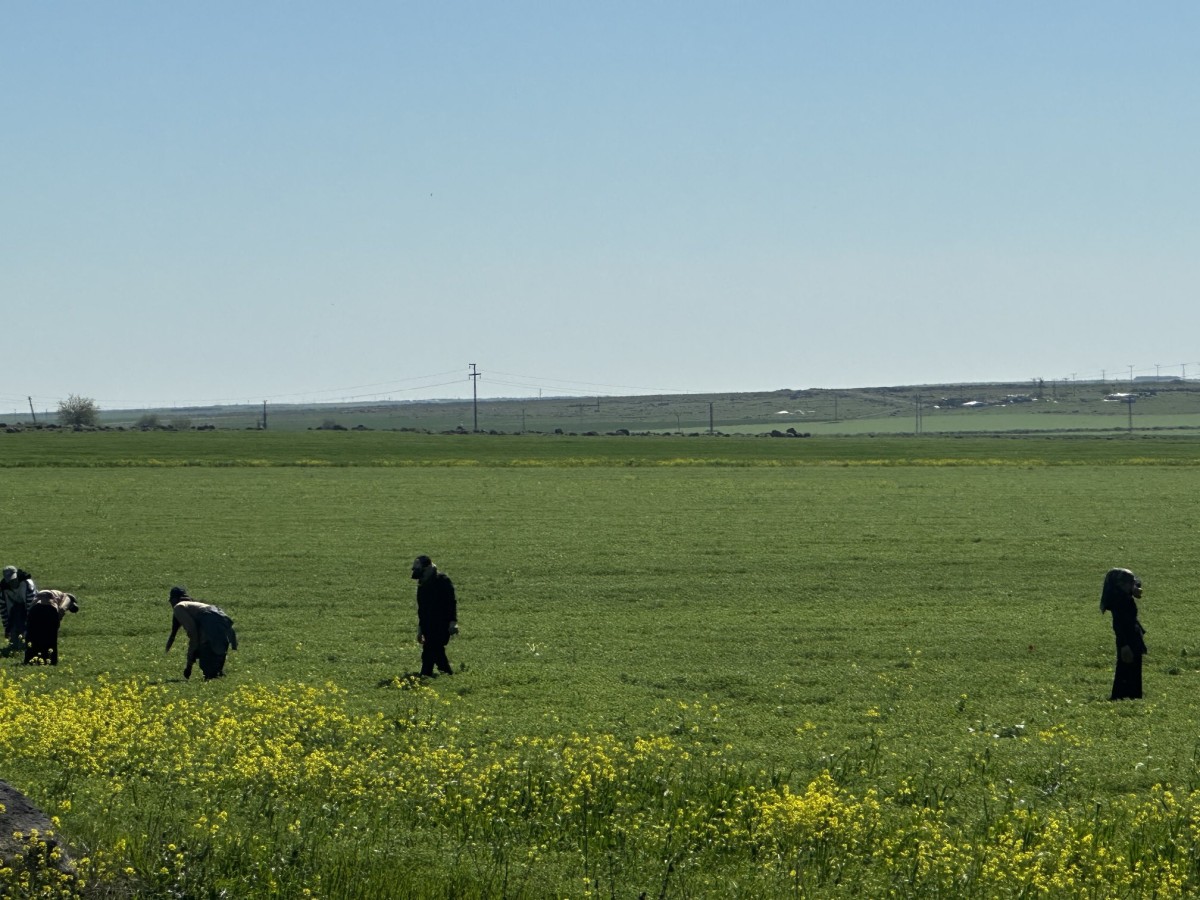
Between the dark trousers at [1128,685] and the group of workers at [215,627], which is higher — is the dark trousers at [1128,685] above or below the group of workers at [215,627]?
below

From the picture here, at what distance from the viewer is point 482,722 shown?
1872cm

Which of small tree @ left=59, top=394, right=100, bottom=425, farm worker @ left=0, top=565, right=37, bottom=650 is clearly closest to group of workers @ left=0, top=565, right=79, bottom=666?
farm worker @ left=0, top=565, right=37, bottom=650

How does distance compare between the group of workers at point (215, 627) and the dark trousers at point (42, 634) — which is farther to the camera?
the dark trousers at point (42, 634)

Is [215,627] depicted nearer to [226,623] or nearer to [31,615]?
[226,623]

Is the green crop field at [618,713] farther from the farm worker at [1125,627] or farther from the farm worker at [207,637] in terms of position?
the farm worker at [207,637]

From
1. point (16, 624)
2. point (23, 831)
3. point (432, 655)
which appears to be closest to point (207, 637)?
point (432, 655)

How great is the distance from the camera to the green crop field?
12398 mm

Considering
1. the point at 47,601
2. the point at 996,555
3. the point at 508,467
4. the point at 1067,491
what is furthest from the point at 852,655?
the point at 508,467

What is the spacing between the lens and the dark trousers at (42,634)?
23.4 metres

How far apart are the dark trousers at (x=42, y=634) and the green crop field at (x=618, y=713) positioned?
1.47 feet

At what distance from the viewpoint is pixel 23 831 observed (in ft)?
36.6

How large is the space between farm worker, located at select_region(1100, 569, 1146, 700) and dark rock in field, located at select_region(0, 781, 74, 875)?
45.7 feet

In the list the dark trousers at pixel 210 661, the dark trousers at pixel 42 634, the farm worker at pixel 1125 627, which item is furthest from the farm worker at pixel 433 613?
the farm worker at pixel 1125 627

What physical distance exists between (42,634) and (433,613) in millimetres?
6687
